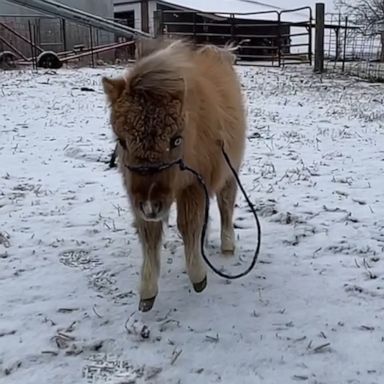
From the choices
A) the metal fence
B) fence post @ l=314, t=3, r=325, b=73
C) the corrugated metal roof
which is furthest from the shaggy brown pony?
the corrugated metal roof

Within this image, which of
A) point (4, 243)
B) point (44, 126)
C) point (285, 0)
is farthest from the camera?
point (285, 0)

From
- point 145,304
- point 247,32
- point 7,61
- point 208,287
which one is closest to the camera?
point 145,304

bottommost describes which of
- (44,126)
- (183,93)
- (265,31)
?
(44,126)

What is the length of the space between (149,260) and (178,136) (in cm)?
82

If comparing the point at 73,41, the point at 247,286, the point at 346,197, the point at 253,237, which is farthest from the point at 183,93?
the point at 73,41

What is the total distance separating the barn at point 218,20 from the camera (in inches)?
784

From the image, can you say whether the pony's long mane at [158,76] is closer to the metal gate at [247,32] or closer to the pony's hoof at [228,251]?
the pony's hoof at [228,251]

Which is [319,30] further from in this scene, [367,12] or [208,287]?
[208,287]

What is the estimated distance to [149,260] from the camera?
320 centimetres

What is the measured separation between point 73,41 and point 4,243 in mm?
18679

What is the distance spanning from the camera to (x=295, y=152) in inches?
265

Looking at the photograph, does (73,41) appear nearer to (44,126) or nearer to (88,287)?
(44,126)

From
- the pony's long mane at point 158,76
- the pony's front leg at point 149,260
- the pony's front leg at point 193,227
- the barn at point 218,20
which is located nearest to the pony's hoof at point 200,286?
the pony's front leg at point 193,227

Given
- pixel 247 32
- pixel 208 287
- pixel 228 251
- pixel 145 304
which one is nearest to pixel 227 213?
pixel 228 251
